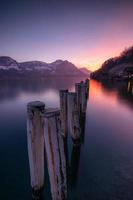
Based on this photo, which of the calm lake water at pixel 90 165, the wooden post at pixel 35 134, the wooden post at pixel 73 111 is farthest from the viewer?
the wooden post at pixel 73 111

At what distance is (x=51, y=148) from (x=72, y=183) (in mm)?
3010

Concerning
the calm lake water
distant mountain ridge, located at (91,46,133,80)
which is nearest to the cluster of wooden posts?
the calm lake water

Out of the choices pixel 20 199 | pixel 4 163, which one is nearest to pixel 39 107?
pixel 20 199

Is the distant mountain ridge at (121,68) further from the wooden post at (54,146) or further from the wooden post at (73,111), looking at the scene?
the wooden post at (54,146)

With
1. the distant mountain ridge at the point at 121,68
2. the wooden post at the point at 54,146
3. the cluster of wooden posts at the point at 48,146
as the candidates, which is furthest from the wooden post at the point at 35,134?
the distant mountain ridge at the point at 121,68

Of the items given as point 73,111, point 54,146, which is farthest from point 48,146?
point 73,111

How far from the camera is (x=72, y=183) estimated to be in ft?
18.5

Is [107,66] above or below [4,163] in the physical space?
above

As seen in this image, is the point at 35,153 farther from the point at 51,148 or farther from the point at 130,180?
the point at 130,180

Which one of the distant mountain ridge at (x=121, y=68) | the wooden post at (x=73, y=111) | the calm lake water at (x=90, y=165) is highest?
the distant mountain ridge at (x=121, y=68)

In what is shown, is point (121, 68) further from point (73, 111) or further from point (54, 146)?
point (54, 146)

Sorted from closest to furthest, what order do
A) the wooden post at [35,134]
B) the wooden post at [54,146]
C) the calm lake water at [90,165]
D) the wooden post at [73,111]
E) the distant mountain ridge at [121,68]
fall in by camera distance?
the wooden post at [54,146]
the wooden post at [35,134]
the calm lake water at [90,165]
the wooden post at [73,111]
the distant mountain ridge at [121,68]

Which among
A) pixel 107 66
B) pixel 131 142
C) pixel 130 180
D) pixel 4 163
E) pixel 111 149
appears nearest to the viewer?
pixel 130 180

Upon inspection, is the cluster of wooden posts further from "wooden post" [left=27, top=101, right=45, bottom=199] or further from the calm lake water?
the calm lake water
